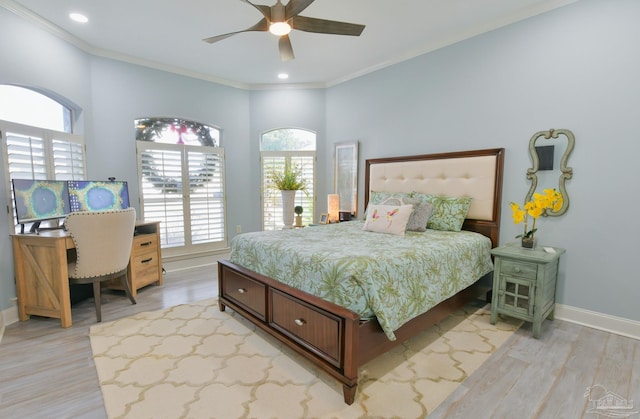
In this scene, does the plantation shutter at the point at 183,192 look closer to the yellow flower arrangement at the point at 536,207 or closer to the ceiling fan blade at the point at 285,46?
the ceiling fan blade at the point at 285,46

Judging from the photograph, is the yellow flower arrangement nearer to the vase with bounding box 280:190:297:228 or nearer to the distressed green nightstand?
the distressed green nightstand

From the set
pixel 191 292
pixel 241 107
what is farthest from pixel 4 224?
pixel 241 107

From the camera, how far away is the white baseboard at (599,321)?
2535mm

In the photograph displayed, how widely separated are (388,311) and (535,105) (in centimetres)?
261

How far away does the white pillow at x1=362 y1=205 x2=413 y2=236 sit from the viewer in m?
3.08

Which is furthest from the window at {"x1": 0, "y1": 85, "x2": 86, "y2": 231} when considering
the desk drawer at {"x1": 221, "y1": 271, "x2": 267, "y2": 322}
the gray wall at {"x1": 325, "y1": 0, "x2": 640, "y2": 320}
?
the gray wall at {"x1": 325, "y1": 0, "x2": 640, "y2": 320}

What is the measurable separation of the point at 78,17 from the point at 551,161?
16.2ft

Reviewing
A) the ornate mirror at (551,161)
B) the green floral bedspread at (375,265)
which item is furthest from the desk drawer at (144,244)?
the ornate mirror at (551,161)

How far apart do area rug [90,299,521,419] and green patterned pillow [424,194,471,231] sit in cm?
99

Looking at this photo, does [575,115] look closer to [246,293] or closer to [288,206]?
[246,293]

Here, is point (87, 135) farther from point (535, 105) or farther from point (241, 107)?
point (535, 105)

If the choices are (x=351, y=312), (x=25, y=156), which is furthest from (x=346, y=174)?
(x=25, y=156)

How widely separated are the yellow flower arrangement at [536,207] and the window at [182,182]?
4192mm

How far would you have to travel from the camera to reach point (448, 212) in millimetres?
3365
